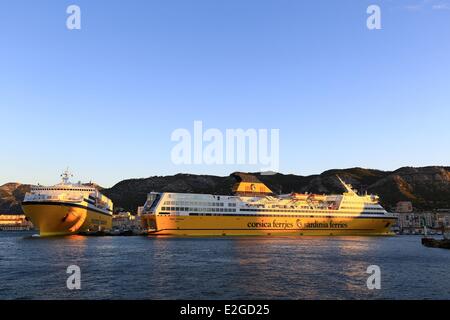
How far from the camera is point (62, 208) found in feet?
290

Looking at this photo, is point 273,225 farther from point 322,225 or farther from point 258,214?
point 322,225

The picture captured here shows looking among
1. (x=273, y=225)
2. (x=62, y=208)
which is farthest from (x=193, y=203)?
(x=62, y=208)

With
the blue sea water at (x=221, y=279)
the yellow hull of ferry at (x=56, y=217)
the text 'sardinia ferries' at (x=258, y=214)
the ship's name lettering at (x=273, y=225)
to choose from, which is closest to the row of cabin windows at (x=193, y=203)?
the text 'sardinia ferries' at (x=258, y=214)

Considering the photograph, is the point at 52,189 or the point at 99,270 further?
the point at 52,189

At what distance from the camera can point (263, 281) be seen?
99.4 ft

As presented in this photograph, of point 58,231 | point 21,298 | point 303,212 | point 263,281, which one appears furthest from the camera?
point 303,212

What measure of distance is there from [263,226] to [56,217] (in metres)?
48.3

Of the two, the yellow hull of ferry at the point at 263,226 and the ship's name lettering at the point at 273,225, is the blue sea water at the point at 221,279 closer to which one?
the yellow hull of ferry at the point at 263,226

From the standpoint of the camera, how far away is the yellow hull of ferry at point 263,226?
92456 mm

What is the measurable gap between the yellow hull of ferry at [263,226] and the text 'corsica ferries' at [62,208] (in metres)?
15.4
